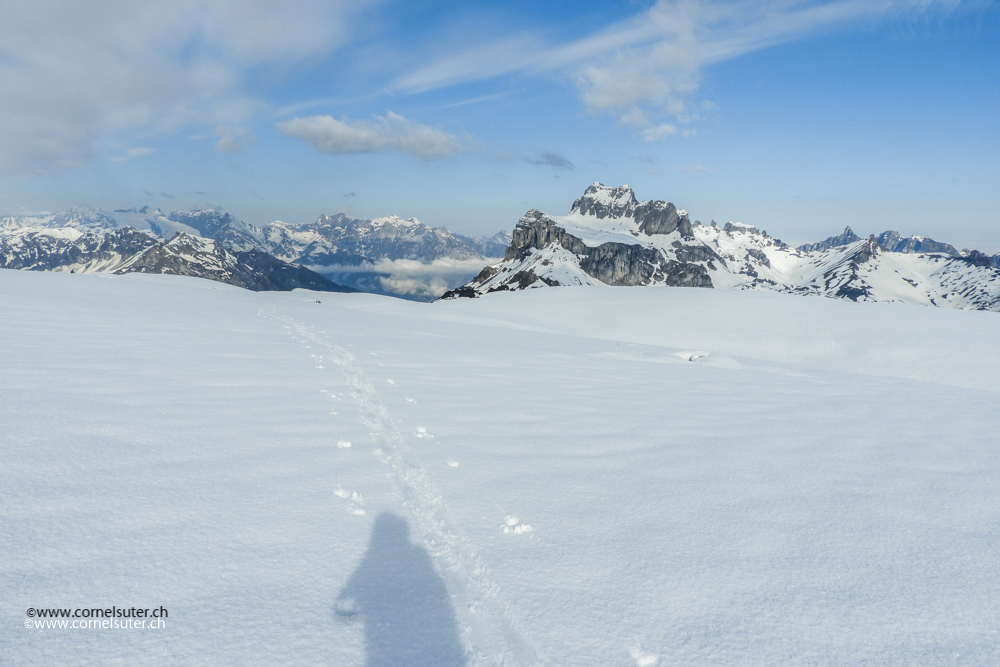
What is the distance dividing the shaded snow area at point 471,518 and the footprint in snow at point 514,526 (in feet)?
0.15

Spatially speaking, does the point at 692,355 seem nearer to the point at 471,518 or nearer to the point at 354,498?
the point at 471,518

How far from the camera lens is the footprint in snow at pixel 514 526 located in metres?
5.34

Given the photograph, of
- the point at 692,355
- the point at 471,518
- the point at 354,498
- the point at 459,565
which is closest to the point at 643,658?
the point at 459,565

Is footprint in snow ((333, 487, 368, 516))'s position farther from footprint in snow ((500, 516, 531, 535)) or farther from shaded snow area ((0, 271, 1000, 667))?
footprint in snow ((500, 516, 531, 535))

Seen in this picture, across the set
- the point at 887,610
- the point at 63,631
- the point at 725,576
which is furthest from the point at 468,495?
the point at 887,610

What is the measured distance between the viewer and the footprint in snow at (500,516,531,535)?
5.34 m

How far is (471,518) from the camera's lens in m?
5.54

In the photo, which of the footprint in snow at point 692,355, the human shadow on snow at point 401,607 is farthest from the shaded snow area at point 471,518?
the footprint in snow at point 692,355

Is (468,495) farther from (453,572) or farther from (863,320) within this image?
(863,320)

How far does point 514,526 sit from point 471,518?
53 centimetres

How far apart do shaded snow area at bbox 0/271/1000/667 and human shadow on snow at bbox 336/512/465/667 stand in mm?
20

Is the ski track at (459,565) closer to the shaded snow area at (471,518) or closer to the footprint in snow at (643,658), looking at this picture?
the shaded snow area at (471,518)

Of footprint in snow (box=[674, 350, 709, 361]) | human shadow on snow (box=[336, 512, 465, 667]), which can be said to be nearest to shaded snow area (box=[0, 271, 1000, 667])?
human shadow on snow (box=[336, 512, 465, 667])

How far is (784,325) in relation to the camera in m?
31.4
